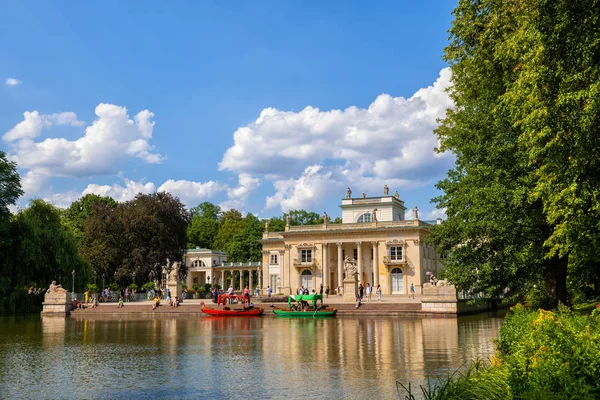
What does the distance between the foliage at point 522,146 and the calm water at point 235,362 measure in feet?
11.9

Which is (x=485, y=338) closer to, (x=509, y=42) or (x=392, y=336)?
(x=392, y=336)

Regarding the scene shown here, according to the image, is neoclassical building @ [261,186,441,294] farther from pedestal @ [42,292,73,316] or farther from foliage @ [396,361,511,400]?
foliage @ [396,361,511,400]

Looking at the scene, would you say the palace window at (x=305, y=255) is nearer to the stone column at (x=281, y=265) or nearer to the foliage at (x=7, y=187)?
the stone column at (x=281, y=265)

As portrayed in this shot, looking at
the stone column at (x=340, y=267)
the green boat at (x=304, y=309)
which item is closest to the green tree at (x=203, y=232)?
the stone column at (x=340, y=267)

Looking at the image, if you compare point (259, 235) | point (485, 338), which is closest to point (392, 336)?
point (485, 338)

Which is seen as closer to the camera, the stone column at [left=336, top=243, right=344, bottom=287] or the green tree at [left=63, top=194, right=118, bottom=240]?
the stone column at [left=336, top=243, right=344, bottom=287]

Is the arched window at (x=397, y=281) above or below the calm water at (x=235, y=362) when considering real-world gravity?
above

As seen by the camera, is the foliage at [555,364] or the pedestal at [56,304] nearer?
the foliage at [555,364]

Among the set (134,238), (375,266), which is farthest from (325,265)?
(134,238)

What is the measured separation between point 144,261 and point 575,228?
50.5 meters

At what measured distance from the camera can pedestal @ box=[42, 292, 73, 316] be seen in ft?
152

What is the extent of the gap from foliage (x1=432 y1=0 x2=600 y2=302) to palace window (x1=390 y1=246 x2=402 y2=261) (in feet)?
124

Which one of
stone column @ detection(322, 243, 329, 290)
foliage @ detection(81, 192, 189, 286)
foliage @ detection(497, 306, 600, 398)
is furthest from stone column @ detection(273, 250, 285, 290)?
foliage @ detection(497, 306, 600, 398)

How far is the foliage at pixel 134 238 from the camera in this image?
5931cm
